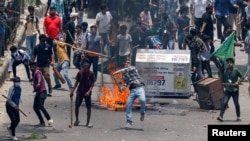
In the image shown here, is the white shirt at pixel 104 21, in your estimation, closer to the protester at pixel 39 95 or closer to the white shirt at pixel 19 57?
the white shirt at pixel 19 57

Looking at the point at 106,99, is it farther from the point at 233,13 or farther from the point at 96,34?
the point at 233,13

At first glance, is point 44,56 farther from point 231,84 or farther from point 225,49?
point 231,84

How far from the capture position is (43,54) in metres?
26.5

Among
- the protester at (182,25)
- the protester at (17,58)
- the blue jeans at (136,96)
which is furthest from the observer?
the protester at (182,25)

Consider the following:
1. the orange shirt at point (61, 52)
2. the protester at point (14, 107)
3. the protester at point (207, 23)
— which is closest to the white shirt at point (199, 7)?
the protester at point (207, 23)

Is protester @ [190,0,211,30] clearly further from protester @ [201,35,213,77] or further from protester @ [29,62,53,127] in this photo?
A: protester @ [29,62,53,127]

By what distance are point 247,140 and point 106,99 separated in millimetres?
7853

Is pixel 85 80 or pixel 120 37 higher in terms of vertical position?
pixel 120 37

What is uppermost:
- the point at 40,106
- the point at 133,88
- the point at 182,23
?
the point at 182,23

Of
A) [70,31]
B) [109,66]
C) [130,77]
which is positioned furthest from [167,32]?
[130,77]

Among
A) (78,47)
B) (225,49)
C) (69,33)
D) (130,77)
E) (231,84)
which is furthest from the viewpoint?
(69,33)

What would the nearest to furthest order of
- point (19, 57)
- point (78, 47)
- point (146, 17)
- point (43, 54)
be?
point (43, 54)
point (19, 57)
point (78, 47)
point (146, 17)

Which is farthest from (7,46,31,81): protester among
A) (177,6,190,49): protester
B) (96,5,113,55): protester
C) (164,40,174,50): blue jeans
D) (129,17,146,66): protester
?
(177,6,190,49): protester

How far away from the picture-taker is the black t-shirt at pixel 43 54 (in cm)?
2652
